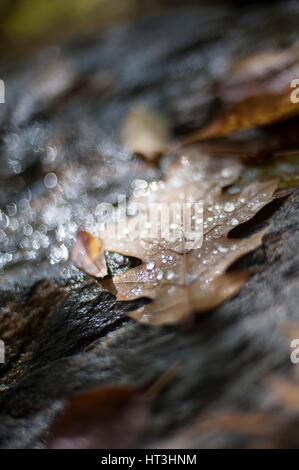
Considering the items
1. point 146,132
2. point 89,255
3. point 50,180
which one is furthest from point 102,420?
point 146,132

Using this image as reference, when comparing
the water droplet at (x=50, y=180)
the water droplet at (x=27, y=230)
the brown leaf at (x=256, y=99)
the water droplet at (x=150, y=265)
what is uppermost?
the brown leaf at (x=256, y=99)

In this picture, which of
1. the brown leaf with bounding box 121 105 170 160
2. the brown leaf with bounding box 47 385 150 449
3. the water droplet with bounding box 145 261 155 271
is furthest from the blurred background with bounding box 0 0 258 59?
the brown leaf with bounding box 47 385 150 449

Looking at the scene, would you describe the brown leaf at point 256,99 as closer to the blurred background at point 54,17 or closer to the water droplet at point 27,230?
the water droplet at point 27,230

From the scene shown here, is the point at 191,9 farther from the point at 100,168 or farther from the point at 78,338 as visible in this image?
the point at 78,338

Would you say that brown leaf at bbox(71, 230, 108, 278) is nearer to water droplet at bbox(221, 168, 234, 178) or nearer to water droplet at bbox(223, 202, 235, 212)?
water droplet at bbox(223, 202, 235, 212)

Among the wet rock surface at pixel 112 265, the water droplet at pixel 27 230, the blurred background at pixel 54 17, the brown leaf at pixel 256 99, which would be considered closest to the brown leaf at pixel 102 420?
the wet rock surface at pixel 112 265
